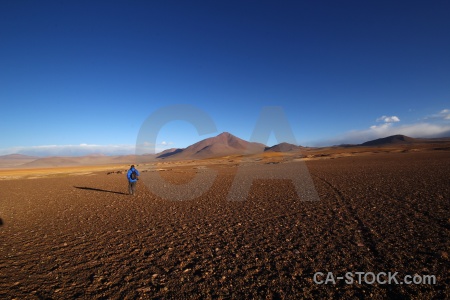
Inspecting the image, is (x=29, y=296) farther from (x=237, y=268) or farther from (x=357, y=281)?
(x=357, y=281)

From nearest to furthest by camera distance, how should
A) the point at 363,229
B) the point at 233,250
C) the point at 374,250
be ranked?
the point at 374,250 → the point at 233,250 → the point at 363,229

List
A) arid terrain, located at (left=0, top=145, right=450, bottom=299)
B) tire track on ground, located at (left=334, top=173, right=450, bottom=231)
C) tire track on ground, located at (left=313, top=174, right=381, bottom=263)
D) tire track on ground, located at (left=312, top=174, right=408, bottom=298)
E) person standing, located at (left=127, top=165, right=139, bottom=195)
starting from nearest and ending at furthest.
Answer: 1. tire track on ground, located at (left=312, top=174, right=408, bottom=298)
2. arid terrain, located at (left=0, top=145, right=450, bottom=299)
3. tire track on ground, located at (left=313, top=174, right=381, bottom=263)
4. tire track on ground, located at (left=334, top=173, right=450, bottom=231)
5. person standing, located at (left=127, top=165, right=139, bottom=195)

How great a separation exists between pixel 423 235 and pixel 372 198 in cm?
607

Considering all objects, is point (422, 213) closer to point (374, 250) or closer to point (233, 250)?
point (374, 250)

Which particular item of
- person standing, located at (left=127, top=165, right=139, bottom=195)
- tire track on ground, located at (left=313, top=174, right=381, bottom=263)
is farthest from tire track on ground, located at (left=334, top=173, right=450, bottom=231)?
person standing, located at (left=127, top=165, right=139, bottom=195)

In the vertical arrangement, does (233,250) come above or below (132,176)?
below

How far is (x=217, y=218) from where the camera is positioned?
11.3 meters

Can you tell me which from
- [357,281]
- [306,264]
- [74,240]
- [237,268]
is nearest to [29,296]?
[74,240]

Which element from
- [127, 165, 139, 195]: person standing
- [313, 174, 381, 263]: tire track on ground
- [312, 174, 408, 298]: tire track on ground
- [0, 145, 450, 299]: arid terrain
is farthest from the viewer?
[127, 165, 139, 195]: person standing

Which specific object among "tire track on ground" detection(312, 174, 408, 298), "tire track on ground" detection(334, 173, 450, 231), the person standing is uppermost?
the person standing

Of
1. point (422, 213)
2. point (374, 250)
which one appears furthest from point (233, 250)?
point (422, 213)

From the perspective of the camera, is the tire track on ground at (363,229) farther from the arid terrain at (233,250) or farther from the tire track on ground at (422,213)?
the tire track on ground at (422,213)

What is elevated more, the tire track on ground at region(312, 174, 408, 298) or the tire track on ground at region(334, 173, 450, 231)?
the tire track on ground at region(334, 173, 450, 231)

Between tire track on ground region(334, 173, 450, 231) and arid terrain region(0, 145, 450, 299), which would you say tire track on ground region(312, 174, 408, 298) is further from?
tire track on ground region(334, 173, 450, 231)
